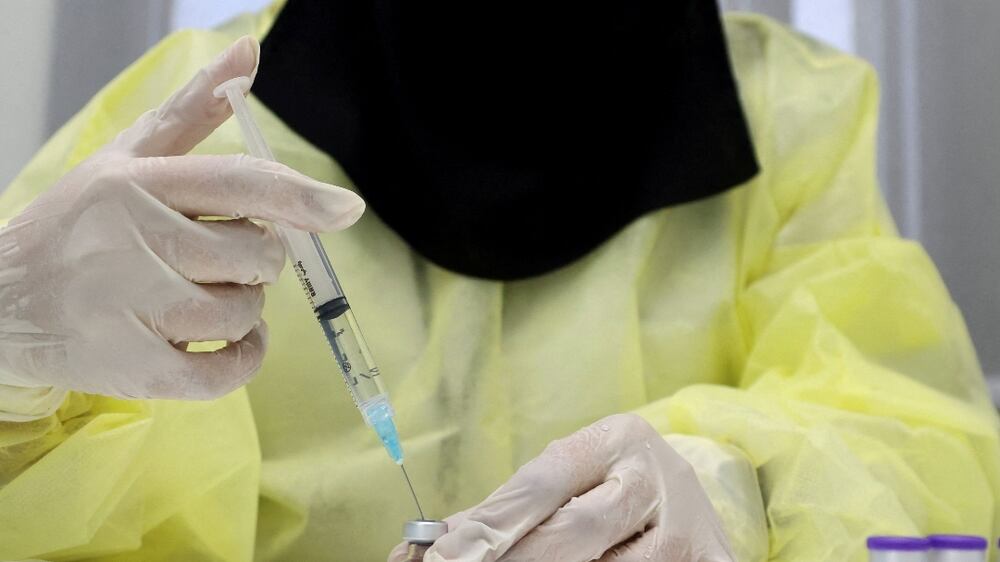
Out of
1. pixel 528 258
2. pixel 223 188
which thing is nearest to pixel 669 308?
pixel 528 258

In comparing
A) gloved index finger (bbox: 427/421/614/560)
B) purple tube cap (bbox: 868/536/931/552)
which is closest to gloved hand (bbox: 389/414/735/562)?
gloved index finger (bbox: 427/421/614/560)

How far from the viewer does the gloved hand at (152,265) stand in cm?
57

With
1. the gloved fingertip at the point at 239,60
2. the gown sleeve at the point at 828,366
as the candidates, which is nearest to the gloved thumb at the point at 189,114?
the gloved fingertip at the point at 239,60

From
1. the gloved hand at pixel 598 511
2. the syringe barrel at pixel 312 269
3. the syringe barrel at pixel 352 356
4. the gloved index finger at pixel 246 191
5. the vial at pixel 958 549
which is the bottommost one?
the vial at pixel 958 549

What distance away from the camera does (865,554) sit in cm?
70

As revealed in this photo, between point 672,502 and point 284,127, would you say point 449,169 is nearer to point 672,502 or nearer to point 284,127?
point 284,127

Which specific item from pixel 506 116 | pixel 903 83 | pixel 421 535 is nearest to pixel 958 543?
pixel 421 535

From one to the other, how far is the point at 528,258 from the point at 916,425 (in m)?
0.36

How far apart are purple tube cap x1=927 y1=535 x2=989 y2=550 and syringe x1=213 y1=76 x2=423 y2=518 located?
12.0 inches

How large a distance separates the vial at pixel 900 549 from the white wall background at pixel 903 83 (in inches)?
29.0

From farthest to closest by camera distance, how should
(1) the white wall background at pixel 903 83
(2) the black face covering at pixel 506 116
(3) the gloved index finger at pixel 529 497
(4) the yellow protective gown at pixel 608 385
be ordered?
(1) the white wall background at pixel 903 83 → (2) the black face covering at pixel 506 116 → (4) the yellow protective gown at pixel 608 385 → (3) the gloved index finger at pixel 529 497

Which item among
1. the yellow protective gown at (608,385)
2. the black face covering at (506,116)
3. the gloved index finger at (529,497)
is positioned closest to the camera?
the gloved index finger at (529,497)

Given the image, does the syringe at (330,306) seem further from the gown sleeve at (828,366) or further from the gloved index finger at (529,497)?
the gown sleeve at (828,366)

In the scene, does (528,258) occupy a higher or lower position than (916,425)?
higher
